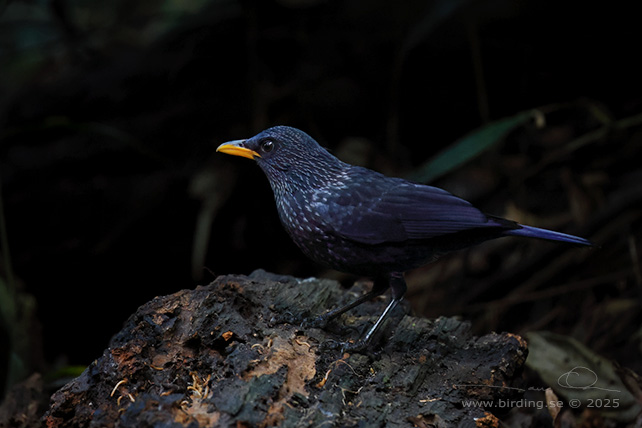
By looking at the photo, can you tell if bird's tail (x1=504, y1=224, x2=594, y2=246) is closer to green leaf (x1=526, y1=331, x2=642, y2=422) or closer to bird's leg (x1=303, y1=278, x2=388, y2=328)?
bird's leg (x1=303, y1=278, x2=388, y2=328)

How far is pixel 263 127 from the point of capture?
562 centimetres

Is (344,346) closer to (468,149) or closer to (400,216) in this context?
(400,216)

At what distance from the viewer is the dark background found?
18.4ft

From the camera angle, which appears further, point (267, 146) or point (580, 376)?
point (580, 376)

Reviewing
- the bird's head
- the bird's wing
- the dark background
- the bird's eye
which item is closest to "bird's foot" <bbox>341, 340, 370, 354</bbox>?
the bird's wing

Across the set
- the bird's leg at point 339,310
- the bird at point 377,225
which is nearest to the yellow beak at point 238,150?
the bird at point 377,225

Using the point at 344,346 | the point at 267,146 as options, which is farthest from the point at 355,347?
the point at 267,146

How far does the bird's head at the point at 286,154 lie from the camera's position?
307 centimetres

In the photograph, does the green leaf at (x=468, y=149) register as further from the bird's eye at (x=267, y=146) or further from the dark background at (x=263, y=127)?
the bird's eye at (x=267, y=146)

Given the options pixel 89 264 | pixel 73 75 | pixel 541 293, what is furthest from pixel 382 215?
pixel 73 75

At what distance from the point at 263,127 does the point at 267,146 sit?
2.53 m

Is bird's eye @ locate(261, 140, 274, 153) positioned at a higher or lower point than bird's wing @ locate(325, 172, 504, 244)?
higher

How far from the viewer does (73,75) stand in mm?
5930

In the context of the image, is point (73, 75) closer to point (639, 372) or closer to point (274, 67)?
point (274, 67)
